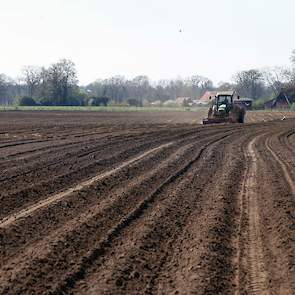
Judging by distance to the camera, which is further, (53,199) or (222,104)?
(222,104)

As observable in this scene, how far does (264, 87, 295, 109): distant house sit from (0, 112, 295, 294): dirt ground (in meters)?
81.3

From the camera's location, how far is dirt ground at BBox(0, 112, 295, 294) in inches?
231

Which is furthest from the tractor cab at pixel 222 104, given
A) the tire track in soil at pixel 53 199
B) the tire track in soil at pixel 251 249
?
the tire track in soil at pixel 251 249

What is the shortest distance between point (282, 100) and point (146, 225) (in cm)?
9235

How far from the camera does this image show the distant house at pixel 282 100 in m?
95.6

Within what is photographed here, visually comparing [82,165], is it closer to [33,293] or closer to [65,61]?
[33,293]

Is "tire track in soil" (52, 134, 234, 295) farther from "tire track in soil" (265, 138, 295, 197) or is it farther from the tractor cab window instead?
the tractor cab window

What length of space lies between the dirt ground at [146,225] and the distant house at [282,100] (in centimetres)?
8125

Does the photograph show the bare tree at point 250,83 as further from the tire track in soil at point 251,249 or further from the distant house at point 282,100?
the tire track in soil at point 251,249

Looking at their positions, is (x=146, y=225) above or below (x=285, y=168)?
above

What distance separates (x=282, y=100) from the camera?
319 feet

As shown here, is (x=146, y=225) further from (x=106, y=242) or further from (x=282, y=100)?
(x=282, y=100)

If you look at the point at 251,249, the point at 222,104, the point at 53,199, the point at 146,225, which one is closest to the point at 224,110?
the point at 222,104

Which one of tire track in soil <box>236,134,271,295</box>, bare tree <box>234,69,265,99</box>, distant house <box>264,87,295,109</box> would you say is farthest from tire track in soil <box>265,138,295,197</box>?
bare tree <box>234,69,265,99</box>
